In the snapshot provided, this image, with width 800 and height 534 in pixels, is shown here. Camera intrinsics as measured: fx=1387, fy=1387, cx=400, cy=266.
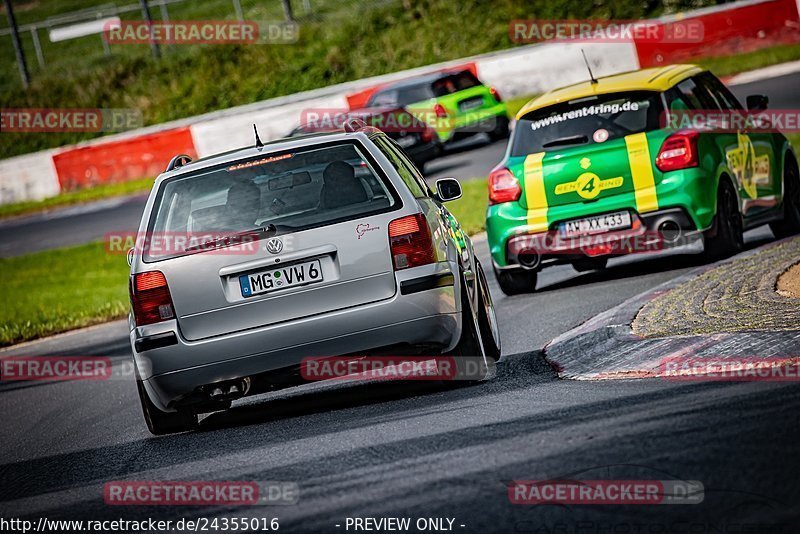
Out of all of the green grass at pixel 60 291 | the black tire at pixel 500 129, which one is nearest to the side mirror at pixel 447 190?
the green grass at pixel 60 291

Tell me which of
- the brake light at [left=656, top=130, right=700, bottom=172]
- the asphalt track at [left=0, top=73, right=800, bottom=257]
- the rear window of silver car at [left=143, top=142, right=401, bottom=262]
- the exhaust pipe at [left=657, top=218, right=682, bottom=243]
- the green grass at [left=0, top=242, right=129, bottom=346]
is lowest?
the asphalt track at [left=0, top=73, right=800, bottom=257]

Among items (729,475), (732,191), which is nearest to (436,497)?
(729,475)

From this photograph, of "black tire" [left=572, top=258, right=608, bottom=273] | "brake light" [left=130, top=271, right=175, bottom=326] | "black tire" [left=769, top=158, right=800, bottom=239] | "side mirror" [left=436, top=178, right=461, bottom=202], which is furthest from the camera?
"black tire" [left=769, top=158, right=800, bottom=239]

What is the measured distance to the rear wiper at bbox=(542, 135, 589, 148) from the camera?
1150cm

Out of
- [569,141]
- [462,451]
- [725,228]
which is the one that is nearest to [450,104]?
[569,141]

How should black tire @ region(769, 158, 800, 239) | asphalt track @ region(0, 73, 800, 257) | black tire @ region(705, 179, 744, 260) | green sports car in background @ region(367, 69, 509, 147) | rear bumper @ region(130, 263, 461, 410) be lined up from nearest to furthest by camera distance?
1. rear bumper @ region(130, 263, 461, 410)
2. black tire @ region(705, 179, 744, 260)
3. black tire @ region(769, 158, 800, 239)
4. asphalt track @ region(0, 73, 800, 257)
5. green sports car in background @ region(367, 69, 509, 147)

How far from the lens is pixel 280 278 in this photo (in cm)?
755

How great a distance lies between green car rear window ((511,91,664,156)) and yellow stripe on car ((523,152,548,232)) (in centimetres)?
18

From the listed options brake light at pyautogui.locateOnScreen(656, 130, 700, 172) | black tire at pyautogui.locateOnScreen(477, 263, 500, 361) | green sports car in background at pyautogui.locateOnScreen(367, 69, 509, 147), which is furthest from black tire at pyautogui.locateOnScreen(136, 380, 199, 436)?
green sports car in background at pyautogui.locateOnScreen(367, 69, 509, 147)

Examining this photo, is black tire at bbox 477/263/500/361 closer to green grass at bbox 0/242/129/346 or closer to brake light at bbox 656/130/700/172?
brake light at bbox 656/130/700/172

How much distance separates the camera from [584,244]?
1138 cm

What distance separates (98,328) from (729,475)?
12.3 metres

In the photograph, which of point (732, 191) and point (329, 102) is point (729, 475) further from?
point (329, 102)

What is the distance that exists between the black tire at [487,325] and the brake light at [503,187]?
2.72 m
